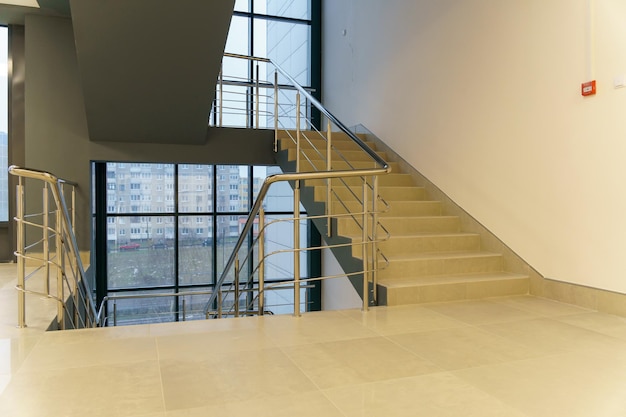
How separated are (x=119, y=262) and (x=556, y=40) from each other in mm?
6386

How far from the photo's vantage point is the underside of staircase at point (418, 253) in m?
3.18

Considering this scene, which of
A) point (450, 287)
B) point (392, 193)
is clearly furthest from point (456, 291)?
point (392, 193)

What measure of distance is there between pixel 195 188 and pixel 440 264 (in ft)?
16.3

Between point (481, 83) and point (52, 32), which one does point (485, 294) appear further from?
point (52, 32)

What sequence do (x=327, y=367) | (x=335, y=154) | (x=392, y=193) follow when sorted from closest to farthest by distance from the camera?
(x=327, y=367) < (x=392, y=193) < (x=335, y=154)

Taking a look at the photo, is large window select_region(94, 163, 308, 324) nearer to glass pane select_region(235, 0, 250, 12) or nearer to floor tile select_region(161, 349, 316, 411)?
glass pane select_region(235, 0, 250, 12)


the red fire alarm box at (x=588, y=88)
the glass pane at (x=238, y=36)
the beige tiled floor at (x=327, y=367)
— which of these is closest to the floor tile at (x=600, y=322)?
the beige tiled floor at (x=327, y=367)

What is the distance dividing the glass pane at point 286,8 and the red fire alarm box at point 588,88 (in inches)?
216

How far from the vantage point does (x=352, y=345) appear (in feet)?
7.31

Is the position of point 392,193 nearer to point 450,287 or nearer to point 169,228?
point 450,287

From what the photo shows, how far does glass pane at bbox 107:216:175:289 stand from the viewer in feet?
23.6

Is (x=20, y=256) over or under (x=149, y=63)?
under

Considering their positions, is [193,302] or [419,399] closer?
[419,399]

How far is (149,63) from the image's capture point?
12.5ft
